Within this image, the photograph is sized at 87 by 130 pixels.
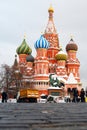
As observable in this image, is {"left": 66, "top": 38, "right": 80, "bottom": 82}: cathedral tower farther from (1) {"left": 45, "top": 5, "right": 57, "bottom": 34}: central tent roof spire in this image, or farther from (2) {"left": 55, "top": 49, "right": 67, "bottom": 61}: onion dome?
(1) {"left": 45, "top": 5, "right": 57, "bottom": 34}: central tent roof spire

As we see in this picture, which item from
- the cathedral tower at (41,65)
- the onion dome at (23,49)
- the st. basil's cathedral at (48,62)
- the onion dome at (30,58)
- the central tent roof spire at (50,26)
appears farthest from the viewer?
the onion dome at (23,49)

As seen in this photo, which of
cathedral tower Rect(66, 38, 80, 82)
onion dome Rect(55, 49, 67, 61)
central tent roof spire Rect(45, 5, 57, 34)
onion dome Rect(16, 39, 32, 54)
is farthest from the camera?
onion dome Rect(16, 39, 32, 54)

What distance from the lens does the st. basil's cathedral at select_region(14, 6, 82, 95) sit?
73.9 meters

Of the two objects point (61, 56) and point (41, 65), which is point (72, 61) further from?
point (41, 65)

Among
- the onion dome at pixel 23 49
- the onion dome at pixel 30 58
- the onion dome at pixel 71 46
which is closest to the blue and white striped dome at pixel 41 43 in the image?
the onion dome at pixel 30 58

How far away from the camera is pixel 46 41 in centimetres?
7688

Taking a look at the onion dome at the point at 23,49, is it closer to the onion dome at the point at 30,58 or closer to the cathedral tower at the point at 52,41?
the onion dome at the point at 30,58

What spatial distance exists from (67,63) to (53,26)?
30.3ft

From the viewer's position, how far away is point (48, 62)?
77.4m

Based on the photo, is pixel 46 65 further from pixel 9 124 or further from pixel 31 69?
pixel 9 124

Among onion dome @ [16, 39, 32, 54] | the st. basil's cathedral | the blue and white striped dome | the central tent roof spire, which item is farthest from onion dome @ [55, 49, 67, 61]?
onion dome @ [16, 39, 32, 54]

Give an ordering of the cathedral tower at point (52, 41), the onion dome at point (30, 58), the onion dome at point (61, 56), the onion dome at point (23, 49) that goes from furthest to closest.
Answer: the onion dome at point (23, 49) → the cathedral tower at point (52, 41) → the onion dome at point (30, 58) → the onion dome at point (61, 56)

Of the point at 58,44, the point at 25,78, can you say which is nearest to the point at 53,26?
the point at 58,44

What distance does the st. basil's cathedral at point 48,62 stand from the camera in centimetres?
7388
